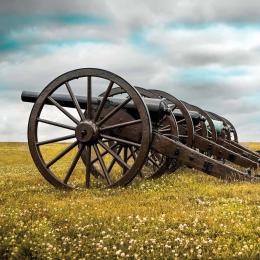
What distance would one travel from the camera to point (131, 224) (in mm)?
8086

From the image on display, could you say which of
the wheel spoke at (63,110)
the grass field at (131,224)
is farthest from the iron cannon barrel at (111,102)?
the grass field at (131,224)

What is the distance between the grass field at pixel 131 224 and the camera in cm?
698

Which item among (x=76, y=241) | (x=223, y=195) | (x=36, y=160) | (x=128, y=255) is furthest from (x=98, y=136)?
(x=128, y=255)

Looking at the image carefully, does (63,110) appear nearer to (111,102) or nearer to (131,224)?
(111,102)

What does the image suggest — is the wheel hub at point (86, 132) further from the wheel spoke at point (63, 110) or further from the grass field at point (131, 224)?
the grass field at point (131, 224)

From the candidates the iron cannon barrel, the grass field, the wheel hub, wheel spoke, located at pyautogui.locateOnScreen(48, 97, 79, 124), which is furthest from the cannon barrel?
the grass field

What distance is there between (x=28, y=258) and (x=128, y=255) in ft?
4.66

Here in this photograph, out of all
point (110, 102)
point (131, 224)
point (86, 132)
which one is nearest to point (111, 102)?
point (110, 102)

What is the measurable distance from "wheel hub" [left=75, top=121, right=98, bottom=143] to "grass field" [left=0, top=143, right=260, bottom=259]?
1.30 m

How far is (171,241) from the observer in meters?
7.22

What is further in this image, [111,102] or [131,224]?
[111,102]

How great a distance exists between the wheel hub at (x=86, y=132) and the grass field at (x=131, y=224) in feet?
4.28

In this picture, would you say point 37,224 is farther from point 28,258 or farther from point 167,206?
point 167,206

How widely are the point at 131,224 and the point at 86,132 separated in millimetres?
4349
